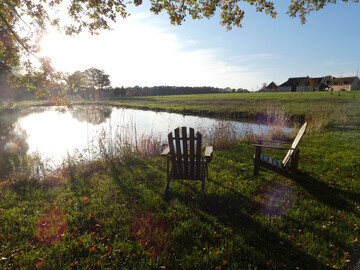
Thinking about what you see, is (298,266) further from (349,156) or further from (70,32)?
(70,32)

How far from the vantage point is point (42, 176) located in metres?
5.77

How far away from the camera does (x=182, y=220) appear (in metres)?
3.38

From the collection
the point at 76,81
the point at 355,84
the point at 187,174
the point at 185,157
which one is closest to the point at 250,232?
the point at 187,174

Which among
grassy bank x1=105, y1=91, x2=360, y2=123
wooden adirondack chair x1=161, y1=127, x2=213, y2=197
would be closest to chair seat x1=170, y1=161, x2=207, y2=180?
wooden adirondack chair x1=161, y1=127, x2=213, y2=197

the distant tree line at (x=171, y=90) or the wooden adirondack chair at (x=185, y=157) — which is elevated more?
the distant tree line at (x=171, y=90)

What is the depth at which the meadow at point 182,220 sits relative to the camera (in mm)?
2602

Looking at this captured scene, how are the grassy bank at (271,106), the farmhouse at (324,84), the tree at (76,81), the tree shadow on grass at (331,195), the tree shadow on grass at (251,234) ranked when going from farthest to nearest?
1. the farmhouse at (324,84)
2. the grassy bank at (271,106)
3. the tree at (76,81)
4. the tree shadow on grass at (331,195)
5. the tree shadow on grass at (251,234)

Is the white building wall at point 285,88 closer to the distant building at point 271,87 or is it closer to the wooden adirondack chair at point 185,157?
the distant building at point 271,87

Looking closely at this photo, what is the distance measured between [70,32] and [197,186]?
6.85 metres

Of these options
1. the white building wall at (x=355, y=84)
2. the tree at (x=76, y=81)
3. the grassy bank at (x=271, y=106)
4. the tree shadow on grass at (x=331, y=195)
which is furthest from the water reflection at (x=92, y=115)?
the white building wall at (x=355, y=84)

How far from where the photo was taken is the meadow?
8.54ft

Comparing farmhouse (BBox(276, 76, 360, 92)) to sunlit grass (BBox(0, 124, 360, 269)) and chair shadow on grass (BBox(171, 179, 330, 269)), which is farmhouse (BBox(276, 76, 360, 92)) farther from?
chair shadow on grass (BBox(171, 179, 330, 269))

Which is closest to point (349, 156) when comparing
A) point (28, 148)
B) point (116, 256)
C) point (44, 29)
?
point (116, 256)

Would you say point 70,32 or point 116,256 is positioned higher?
point 70,32
